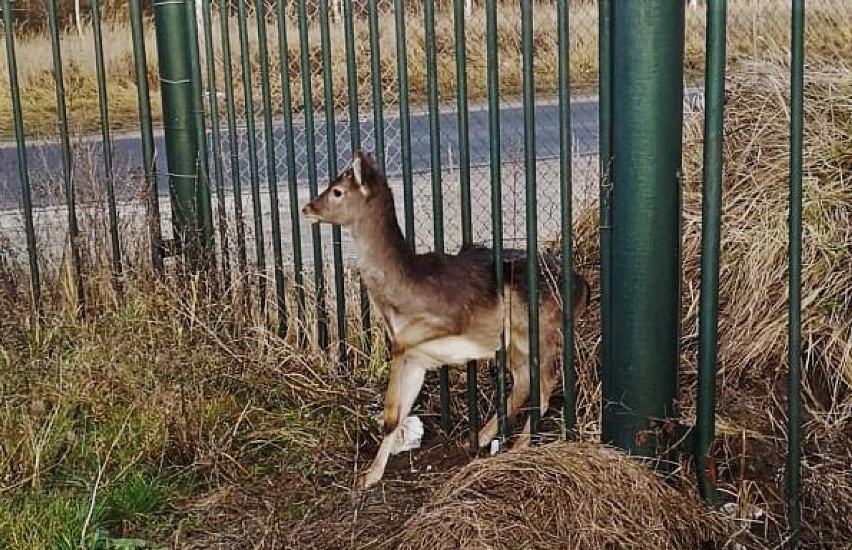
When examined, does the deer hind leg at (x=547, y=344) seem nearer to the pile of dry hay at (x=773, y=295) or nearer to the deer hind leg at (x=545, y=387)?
the deer hind leg at (x=545, y=387)

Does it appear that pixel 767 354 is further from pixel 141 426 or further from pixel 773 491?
pixel 141 426

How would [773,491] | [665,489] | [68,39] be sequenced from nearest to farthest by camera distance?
[665,489] < [773,491] < [68,39]

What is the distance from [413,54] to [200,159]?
341 inches

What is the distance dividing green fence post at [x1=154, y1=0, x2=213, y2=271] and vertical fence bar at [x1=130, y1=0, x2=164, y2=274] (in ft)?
0.31

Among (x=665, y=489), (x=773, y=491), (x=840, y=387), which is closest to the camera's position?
(x=665, y=489)

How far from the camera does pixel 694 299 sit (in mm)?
6383

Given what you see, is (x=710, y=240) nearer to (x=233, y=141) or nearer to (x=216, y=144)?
(x=233, y=141)

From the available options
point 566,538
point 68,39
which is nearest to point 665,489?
point 566,538

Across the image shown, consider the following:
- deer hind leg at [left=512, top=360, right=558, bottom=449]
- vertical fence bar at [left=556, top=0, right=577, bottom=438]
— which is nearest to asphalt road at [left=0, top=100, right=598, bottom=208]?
deer hind leg at [left=512, top=360, right=558, bottom=449]

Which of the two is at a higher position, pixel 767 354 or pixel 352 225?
pixel 352 225

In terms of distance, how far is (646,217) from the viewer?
426 cm

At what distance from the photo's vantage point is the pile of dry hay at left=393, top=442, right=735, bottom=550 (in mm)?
3963

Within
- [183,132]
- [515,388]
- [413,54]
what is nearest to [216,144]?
[183,132]

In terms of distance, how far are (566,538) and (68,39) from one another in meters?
16.9
